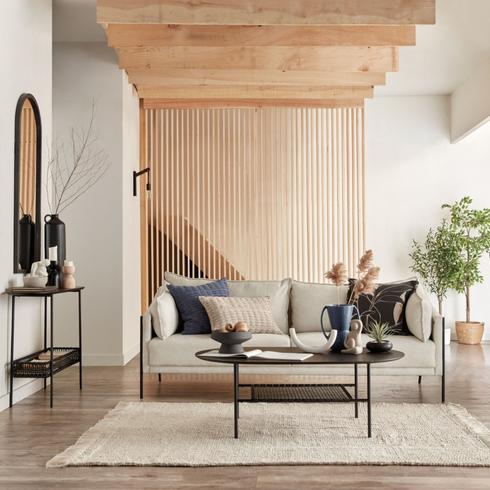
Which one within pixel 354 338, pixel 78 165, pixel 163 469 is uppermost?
pixel 78 165

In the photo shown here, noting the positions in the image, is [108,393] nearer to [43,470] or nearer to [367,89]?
[43,470]

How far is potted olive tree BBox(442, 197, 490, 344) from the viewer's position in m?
8.66

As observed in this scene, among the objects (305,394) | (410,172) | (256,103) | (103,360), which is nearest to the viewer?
(305,394)

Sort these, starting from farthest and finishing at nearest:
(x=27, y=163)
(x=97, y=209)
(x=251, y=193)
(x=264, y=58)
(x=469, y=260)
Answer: (x=469, y=260) < (x=251, y=193) < (x=97, y=209) < (x=264, y=58) < (x=27, y=163)

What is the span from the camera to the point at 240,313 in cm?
564

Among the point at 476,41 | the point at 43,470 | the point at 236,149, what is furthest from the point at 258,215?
the point at 43,470

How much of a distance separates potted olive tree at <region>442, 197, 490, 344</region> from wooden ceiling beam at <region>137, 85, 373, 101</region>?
1933mm

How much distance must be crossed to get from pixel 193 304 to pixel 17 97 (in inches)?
76.9

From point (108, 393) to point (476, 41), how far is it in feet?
14.8

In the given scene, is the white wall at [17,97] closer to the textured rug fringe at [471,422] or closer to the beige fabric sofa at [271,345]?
the beige fabric sofa at [271,345]

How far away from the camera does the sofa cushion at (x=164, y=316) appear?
5.40 meters

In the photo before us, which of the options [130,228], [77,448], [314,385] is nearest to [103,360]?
[130,228]

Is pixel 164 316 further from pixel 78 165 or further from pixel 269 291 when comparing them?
pixel 78 165

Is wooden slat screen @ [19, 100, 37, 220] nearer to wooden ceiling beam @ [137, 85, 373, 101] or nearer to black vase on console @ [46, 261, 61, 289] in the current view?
black vase on console @ [46, 261, 61, 289]
